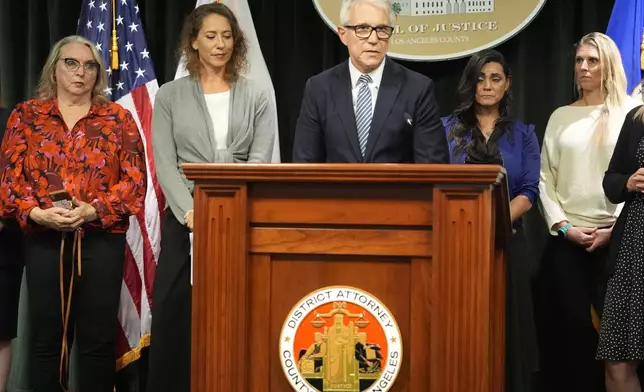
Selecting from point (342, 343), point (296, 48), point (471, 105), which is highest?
point (296, 48)

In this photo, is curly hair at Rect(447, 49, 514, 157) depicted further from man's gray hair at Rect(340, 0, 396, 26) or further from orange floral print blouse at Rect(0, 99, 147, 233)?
orange floral print blouse at Rect(0, 99, 147, 233)

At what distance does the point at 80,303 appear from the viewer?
136 inches

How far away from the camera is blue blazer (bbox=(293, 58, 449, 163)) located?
2465 millimetres

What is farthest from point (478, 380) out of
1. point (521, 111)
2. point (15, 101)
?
point (15, 101)

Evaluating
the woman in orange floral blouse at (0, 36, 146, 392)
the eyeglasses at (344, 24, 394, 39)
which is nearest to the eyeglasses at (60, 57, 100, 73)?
the woman in orange floral blouse at (0, 36, 146, 392)

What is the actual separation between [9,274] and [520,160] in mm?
2085

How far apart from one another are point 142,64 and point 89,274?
1320 mm

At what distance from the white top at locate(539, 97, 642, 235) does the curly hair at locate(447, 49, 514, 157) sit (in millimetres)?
273

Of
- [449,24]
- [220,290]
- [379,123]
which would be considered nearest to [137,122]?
[449,24]

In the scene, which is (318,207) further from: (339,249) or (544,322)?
(544,322)

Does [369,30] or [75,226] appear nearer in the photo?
[369,30]

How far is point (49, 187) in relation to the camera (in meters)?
3.42

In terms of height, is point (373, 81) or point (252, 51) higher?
point (252, 51)

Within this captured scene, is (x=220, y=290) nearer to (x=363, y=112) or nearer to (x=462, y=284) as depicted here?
(x=462, y=284)
